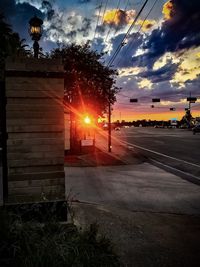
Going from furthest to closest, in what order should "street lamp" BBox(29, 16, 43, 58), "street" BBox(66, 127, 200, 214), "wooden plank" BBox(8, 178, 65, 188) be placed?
1. "street lamp" BBox(29, 16, 43, 58)
2. "street" BBox(66, 127, 200, 214)
3. "wooden plank" BBox(8, 178, 65, 188)

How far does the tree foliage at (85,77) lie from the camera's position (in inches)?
789

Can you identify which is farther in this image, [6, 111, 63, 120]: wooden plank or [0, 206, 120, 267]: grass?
[6, 111, 63, 120]: wooden plank

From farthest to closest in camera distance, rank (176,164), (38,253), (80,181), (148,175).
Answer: (176,164), (148,175), (80,181), (38,253)

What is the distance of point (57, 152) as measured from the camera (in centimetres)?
421

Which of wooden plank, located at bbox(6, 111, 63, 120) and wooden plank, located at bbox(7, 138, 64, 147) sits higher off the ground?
wooden plank, located at bbox(6, 111, 63, 120)

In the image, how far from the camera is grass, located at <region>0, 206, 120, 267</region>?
293 cm

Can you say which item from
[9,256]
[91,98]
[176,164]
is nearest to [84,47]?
[91,98]

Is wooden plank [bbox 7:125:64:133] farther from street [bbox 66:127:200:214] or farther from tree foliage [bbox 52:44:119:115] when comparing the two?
tree foliage [bbox 52:44:119:115]

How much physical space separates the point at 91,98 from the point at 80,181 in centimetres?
1244

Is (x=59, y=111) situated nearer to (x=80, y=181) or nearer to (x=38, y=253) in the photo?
(x=38, y=253)

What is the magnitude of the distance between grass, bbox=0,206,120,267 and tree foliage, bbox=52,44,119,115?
16.4 m

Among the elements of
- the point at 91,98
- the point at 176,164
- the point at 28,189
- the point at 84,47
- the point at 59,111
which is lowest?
the point at 176,164

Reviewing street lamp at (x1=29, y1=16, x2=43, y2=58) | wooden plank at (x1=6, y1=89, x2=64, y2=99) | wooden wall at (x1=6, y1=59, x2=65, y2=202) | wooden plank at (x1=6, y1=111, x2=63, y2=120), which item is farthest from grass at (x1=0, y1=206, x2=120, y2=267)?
street lamp at (x1=29, y1=16, x2=43, y2=58)

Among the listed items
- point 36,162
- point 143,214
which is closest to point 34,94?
point 36,162
